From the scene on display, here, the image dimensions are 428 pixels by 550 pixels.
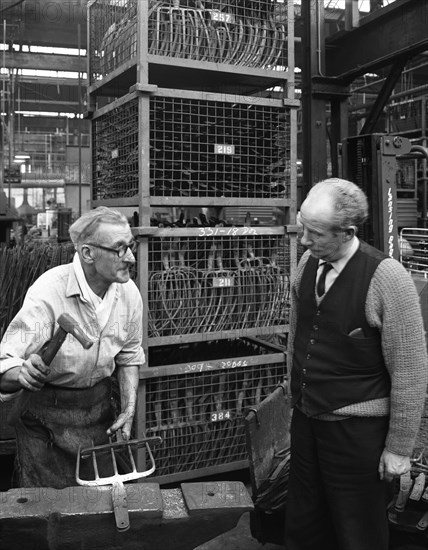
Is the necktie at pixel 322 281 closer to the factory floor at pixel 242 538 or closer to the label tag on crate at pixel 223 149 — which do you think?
the factory floor at pixel 242 538

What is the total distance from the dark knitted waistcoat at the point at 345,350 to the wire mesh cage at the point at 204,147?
158 cm

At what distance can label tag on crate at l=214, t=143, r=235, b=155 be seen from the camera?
3.67 m

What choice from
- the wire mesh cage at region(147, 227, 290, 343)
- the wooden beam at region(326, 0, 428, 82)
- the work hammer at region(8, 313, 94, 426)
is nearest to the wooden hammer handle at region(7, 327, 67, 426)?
the work hammer at region(8, 313, 94, 426)

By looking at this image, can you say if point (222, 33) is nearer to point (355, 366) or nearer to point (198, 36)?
point (198, 36)

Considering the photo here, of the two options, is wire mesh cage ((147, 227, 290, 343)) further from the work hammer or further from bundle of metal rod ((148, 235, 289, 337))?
the work hammer

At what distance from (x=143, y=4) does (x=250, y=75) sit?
2.42 ft

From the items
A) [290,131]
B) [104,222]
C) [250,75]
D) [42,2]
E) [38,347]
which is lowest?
[38,347]

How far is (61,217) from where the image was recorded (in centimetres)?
1122

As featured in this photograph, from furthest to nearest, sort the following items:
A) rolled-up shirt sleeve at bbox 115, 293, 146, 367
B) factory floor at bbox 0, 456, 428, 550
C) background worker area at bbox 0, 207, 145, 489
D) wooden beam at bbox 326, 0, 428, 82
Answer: wooden beam at bbox 326, 0, 428, 82 → factory floor at bbox 0, 456, 428, 550 → rolled-up shirt sleeve at bbox 115, 293, 146, 367 → background worker area at bbox 0, 207, 145, 489

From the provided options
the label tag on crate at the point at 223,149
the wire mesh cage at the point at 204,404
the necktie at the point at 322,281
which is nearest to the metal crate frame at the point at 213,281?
the wire mesh cage at the point at 204,404

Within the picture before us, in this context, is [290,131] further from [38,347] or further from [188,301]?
[38,347]

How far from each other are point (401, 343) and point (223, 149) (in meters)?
1.92

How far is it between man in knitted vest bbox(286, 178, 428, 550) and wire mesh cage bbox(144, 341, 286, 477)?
55.4 inches

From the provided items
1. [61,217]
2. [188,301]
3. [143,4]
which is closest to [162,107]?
[143,4]
